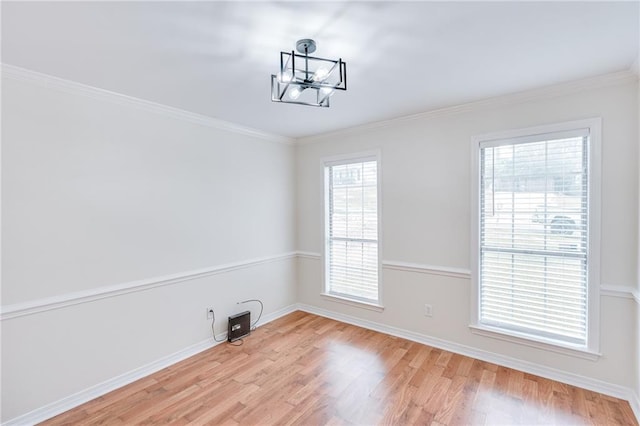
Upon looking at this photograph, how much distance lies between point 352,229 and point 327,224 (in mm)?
409

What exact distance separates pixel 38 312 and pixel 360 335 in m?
3.01

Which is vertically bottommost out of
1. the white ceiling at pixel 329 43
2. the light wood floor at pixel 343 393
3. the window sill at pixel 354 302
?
the light wood floor at pixel 343 393

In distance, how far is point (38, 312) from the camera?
2154mm

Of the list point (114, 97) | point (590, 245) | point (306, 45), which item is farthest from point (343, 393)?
point (114, 97)

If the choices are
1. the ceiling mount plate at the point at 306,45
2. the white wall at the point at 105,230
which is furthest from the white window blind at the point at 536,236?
the white wall at the point at 105,230

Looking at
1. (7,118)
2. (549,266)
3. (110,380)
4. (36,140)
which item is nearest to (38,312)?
(110,380)

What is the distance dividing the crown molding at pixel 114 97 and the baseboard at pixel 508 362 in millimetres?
2855

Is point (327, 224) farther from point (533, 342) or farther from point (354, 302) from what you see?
point (533, 342)

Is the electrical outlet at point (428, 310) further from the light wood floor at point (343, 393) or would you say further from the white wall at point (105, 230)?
the white wall at point (105, 230)

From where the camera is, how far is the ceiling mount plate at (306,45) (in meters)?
1.76

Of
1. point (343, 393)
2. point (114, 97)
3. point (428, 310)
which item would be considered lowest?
point (343, 393)

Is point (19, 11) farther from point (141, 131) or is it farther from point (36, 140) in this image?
point (141, 131)

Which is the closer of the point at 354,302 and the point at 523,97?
the point at 523,97

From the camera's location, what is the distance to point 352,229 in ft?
13.0
